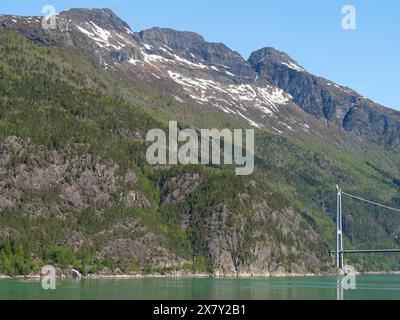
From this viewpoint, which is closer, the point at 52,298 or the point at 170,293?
the point at 52,298
